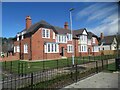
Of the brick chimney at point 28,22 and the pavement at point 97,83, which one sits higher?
the brick chimney at point 28,22

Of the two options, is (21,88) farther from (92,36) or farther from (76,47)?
(92,36)

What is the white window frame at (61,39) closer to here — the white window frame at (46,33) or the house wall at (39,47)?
the white window frame at (46,33)

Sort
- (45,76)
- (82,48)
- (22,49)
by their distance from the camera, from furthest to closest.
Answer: (82,48) → (22,49) → (45,76)

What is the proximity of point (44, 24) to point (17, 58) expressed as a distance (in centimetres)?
845

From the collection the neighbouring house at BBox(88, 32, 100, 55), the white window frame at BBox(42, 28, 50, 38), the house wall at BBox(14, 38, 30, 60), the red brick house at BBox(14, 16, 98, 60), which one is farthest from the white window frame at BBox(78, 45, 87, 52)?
the house wall at BBox(14, 38, 30, 60)

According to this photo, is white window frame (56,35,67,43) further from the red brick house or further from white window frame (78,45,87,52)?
white window frame (78,45,87,52)

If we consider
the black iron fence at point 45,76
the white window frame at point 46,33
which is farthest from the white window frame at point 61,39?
the black iron fence at point 45,76

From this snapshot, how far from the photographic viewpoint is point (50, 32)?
32.9 m

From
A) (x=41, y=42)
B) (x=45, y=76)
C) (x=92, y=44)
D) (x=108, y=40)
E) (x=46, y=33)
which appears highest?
(x=108, y=40)

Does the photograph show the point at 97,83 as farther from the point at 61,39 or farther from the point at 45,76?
the point at 61,39

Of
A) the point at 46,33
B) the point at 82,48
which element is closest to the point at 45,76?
the point at 46,33

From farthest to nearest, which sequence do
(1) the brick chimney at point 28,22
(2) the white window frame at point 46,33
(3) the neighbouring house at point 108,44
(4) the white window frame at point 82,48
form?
(3) the neighbouring house at point 108,44 → (4) the white window frame at point 82,48 → (1) the brick chimney at point 28,22 → (2) the white window frame at point 46,33

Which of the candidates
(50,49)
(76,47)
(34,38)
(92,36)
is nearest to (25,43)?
(34,38)

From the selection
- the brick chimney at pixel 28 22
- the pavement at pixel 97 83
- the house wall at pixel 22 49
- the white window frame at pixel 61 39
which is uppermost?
the brick chimney at pixel 28 22
